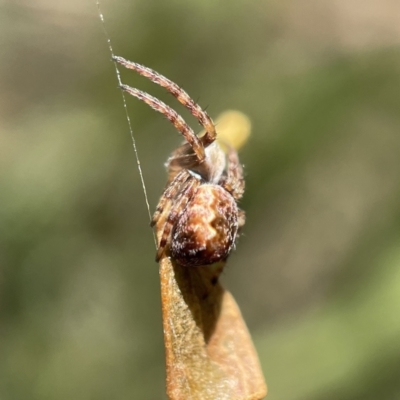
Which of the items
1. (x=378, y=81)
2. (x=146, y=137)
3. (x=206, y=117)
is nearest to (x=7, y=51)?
(x=146, y=137)

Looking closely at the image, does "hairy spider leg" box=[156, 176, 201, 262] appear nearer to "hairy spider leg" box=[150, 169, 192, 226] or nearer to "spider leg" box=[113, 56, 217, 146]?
"hairy spider leg" box=[150, 169, 192, 226]

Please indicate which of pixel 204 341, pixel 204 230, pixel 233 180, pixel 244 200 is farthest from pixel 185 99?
pixel 244 200

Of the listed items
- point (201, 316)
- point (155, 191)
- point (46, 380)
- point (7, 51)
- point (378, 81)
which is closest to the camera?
point (201, 316)

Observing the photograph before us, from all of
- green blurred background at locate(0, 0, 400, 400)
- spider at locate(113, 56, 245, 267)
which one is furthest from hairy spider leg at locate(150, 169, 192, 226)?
green blurred background at locate(0, 0, 400, 400)

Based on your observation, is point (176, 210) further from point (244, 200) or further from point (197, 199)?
point (244, 200)

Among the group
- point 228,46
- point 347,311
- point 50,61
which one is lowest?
point 347,311

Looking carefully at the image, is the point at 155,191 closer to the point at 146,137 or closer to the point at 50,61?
the point at 146,137

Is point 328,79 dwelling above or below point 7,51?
below

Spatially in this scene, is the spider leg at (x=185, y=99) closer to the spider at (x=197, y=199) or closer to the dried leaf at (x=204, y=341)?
the spider at (x=197, y=199)
